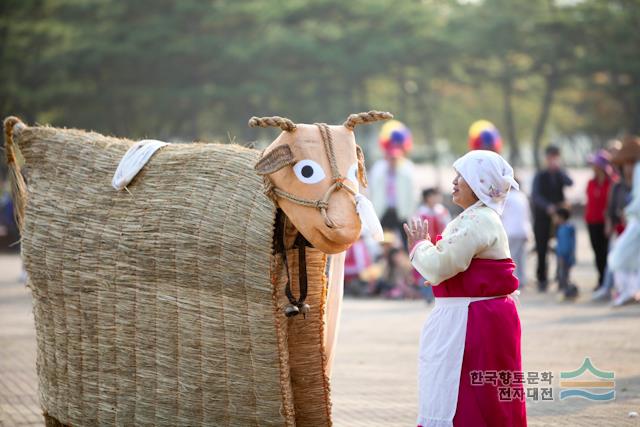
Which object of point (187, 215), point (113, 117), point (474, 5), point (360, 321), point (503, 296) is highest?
point (474, 5)

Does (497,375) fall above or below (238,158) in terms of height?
below

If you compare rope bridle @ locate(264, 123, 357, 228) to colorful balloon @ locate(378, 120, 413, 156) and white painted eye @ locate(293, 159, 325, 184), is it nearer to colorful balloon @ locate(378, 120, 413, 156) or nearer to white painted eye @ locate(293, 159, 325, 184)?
white painted eye @ locate(293, 159, 325, 184)

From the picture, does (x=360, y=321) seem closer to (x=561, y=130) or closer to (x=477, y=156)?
(x=477, y=156)

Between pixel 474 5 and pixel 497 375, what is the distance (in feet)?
107

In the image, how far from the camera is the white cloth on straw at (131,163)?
6578 mm

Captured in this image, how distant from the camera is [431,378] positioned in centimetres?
565

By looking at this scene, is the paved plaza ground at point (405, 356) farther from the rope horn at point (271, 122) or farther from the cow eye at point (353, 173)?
the rope horn at point (271, 122)

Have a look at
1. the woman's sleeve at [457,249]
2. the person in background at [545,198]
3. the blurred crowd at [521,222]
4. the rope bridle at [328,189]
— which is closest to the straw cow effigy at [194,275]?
the rope bridle at [328,189]

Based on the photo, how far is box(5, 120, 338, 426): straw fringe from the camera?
5941mm

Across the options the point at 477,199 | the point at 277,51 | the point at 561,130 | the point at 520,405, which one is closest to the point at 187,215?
the point at 477,199

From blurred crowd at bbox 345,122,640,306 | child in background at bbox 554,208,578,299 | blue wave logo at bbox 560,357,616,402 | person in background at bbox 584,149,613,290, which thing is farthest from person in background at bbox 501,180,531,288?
blue wave logo at bbox 560,357,616,402

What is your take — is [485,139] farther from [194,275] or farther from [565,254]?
[194,275]

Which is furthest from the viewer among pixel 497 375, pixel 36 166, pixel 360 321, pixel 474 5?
pixel 474 5

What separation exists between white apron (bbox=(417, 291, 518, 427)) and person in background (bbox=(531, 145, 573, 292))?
10.6 meters
